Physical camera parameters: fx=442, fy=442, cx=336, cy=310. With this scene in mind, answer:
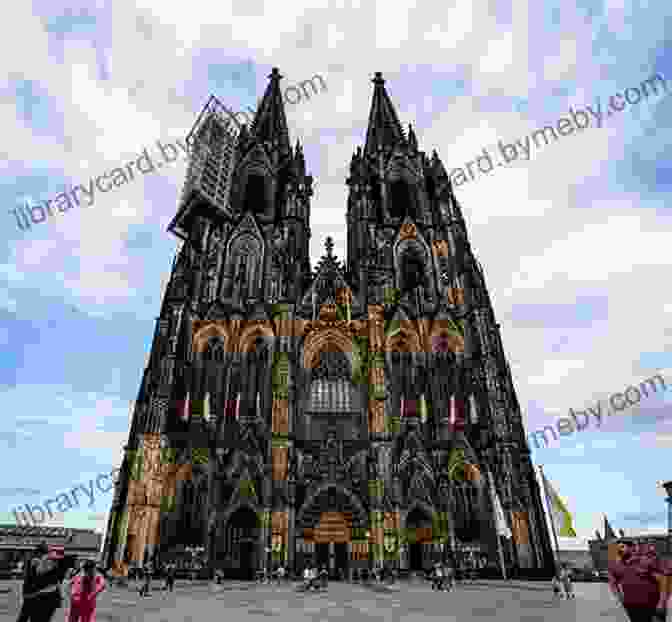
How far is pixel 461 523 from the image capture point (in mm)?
25562

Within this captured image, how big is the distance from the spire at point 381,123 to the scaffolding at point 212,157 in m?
Answer: 13.4

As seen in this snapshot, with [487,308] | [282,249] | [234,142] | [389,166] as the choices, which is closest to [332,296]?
[282,249]

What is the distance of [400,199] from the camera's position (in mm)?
39375

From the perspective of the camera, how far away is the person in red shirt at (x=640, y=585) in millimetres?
4129

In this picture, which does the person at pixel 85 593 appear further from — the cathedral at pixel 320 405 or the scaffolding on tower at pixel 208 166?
the scaffolding on tower at pixel 208 166

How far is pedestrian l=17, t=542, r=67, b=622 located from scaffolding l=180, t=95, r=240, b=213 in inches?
1241

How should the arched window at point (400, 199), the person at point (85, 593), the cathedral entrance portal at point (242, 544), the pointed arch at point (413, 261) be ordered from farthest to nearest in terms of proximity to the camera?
the arched window at point (400, 199), the pointed arch at point (413, 261), the cathedral entrance portal at point (242, 544), the person at point (85, 593)

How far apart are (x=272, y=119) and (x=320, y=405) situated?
3092 cm

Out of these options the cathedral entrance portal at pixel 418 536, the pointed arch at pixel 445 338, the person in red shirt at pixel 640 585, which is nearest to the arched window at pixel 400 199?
the pointed arch at pixel 445 338

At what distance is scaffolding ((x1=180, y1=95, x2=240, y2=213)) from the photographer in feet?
116

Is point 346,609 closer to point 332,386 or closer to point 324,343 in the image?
point 332,386

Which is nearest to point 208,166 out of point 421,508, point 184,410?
point 184,410

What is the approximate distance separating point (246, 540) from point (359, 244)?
22.3 meters

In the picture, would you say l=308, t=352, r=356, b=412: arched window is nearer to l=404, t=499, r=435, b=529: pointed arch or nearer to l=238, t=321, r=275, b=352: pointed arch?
l=238, t=321, r=275, b=352: pointed arch
